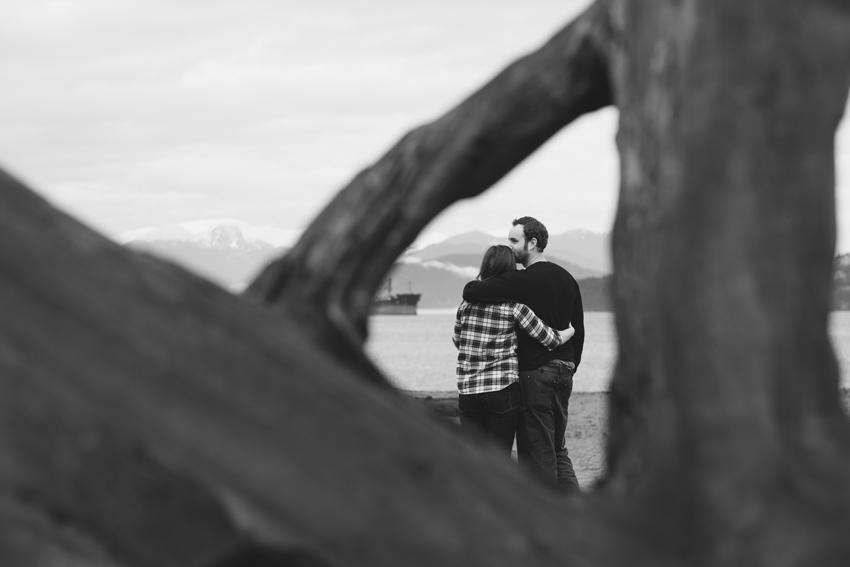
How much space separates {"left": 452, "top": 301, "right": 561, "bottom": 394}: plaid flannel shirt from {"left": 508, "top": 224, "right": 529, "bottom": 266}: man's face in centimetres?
36

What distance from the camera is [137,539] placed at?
1.30 meters

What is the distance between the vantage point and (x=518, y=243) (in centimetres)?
613

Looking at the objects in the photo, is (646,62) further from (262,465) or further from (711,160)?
(262,465)

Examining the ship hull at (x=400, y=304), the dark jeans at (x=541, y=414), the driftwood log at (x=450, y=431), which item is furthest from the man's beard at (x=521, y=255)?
the ship hull at (x=400, y=304)

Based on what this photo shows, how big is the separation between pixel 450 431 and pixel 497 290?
14.8ft

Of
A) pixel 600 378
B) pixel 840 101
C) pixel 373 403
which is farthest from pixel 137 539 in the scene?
pixel 600 378

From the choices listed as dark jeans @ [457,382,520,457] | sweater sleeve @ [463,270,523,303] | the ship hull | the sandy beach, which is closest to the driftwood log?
sweater sleeve @ [463,270,523,303]

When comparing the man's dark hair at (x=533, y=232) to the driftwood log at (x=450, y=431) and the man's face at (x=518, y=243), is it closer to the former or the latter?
the man's face at (x=518, y=243)

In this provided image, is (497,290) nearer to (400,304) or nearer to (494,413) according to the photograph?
(494,413)

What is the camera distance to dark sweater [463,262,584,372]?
5941mm

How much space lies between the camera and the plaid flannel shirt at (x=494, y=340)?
595cm

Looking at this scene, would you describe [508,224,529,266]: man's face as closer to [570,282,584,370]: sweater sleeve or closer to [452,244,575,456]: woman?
[452,244,575,456]: woman

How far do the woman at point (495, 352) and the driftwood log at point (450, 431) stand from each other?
4.53 meters

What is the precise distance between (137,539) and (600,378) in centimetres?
2762
